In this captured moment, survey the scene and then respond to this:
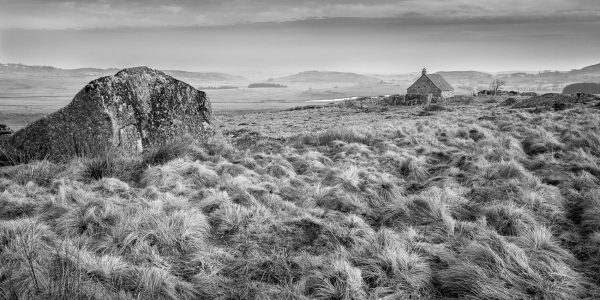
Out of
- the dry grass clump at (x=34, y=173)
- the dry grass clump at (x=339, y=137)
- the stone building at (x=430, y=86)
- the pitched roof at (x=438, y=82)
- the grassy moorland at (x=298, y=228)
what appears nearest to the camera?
the grassy moorland at (x=298, y=228)

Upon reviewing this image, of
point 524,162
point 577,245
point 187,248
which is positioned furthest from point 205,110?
point 577,245

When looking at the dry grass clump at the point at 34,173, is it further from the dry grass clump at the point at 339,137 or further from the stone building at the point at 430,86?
the stone building at the point at 430,86

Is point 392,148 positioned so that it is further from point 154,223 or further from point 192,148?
point 154,223

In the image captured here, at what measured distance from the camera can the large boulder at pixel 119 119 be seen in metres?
7.60

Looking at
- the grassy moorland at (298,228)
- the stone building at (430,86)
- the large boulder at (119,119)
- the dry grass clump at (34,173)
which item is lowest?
the grassy moorland at (298,228)

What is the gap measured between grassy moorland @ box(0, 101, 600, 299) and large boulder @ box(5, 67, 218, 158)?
0.85 m

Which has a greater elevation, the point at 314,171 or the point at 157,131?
the point at 157,131

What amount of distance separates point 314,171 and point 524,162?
4.44 m

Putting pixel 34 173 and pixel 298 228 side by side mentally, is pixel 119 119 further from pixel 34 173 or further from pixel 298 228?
pixel 298 228

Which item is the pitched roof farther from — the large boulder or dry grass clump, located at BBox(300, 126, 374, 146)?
the large boulder

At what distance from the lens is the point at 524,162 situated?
7852 millimetres

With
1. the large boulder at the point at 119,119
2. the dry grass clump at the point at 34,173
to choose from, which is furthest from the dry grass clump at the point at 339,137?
the dry grass clump at the point at 34,173

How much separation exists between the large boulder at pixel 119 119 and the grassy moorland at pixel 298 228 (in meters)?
0.85

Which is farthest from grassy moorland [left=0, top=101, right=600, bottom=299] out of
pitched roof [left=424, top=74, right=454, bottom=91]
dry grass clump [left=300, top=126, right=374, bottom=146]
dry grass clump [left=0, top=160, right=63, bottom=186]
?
pitched roof [left=424, top=74, right=454, bottom=91]
